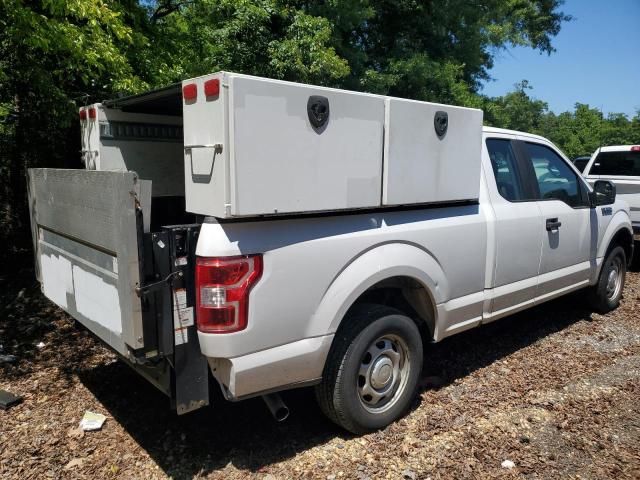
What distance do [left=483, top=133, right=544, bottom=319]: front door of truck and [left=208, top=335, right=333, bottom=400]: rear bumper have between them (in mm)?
1782

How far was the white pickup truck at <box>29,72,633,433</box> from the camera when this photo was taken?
2.62 m

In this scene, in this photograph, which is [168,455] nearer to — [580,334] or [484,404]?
[484,404]

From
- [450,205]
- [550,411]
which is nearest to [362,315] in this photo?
[450,205]

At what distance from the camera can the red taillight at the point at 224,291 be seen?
8.53ft

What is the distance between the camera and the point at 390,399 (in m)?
3.54

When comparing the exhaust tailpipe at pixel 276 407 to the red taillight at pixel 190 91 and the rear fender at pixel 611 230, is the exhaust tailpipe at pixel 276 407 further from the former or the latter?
the rear fender at pixel 611 230

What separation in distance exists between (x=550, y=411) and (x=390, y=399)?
4.07ft

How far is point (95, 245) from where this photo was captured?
292 cm

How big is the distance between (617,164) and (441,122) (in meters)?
7.20

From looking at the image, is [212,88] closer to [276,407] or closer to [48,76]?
[276,407]

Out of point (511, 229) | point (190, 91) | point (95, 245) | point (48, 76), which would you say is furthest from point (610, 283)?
point (48, 76)

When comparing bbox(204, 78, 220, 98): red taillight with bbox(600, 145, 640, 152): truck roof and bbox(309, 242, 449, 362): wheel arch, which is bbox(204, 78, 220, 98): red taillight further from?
bbox(600, 145, 640, 152): truck roof

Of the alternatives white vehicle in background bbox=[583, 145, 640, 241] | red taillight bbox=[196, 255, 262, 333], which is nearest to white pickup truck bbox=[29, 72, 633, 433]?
red taillight bbox=[196, 255, 262, 333]

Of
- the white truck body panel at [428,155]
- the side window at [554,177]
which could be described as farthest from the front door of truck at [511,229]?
the white truck body panel at [428,155]
